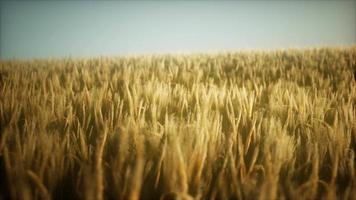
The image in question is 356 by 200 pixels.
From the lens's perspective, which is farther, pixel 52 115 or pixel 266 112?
pixel 266 112

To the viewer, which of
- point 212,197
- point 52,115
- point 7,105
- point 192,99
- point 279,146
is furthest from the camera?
point 192,99

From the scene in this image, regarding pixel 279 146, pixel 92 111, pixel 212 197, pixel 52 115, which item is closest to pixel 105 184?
pixel 212 197

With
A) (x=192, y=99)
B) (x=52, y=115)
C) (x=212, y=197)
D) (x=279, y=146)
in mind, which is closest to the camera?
(x=212, y=197)

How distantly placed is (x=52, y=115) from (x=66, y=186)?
1.45 feet

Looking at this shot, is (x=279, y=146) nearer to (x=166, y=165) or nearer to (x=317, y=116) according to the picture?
(x=166, y=165)

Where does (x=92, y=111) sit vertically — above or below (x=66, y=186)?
above

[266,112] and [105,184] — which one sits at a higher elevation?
[266,112]

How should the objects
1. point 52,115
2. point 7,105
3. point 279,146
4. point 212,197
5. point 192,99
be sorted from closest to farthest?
point 212,197 → point 279,146 → point 52,115 → point 7,105 → point 192,99

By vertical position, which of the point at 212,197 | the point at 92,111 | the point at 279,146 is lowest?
the point at 212,197

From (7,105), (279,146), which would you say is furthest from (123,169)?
(7,105)

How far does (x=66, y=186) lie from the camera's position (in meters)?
0.64

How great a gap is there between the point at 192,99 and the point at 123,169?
30.3 inches

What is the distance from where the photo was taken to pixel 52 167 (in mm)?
622

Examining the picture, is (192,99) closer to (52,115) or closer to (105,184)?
(52,115)
